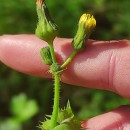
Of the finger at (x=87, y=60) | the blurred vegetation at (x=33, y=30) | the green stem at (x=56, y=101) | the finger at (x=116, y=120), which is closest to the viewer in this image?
the green stem at (x=56, y=101)

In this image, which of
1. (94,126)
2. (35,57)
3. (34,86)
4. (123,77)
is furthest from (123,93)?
(34,86)

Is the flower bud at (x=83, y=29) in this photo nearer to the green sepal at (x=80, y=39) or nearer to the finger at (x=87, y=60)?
the green sepal at (x=80, y=39)

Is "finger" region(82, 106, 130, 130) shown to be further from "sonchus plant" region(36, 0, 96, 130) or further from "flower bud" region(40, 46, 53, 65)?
"flower bud" region(40, 46, 53, 65)

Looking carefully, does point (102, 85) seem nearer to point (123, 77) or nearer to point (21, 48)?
point (123, 77)

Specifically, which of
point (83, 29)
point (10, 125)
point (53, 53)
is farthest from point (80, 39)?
point (10, 125)

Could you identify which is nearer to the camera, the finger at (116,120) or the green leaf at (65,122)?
the green leaf at (65,122)

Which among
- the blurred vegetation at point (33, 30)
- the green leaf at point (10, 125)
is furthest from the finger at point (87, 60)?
the blurred vegetation at point (33, 30)

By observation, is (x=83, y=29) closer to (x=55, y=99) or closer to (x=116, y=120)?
(x=55, y=99)
